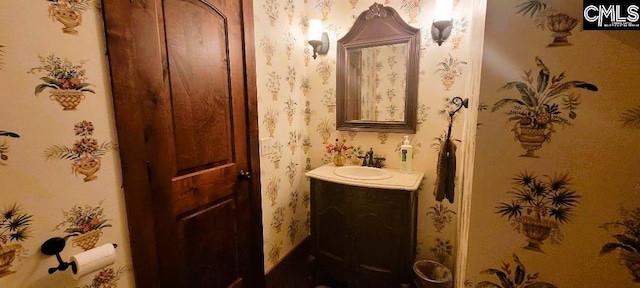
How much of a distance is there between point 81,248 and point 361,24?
186 centimetres

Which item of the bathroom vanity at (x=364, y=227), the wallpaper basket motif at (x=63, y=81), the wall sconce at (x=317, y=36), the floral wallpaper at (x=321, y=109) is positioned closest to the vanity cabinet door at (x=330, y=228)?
the bathroom vanity at (x=364, y=227)

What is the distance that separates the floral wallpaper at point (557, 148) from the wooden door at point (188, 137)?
1.09 meters

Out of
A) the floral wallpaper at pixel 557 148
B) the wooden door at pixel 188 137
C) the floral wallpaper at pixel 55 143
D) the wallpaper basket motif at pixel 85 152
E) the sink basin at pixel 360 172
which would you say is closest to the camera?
the floral wallpaper at pixel 557 148

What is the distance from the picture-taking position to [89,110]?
0.82m

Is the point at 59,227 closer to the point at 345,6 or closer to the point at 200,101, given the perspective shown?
the point at 200,101

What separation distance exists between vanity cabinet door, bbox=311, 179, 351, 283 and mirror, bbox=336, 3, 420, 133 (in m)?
0.54

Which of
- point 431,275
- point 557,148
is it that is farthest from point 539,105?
Answer: point 431,275

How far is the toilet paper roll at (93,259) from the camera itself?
30.4 inches

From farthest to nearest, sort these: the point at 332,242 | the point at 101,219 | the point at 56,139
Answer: the point at 332,242 → the point at 101,219 → the point at 56,139

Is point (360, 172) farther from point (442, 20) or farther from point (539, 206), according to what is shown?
point (539, 206)

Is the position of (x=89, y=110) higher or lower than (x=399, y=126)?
higher

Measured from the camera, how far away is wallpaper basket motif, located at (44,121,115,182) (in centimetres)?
79

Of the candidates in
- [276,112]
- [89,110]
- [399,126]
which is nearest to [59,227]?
[89,110]

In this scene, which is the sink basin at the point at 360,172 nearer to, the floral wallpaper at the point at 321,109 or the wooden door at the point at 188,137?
the floral wallpaper at the point at 321,109
